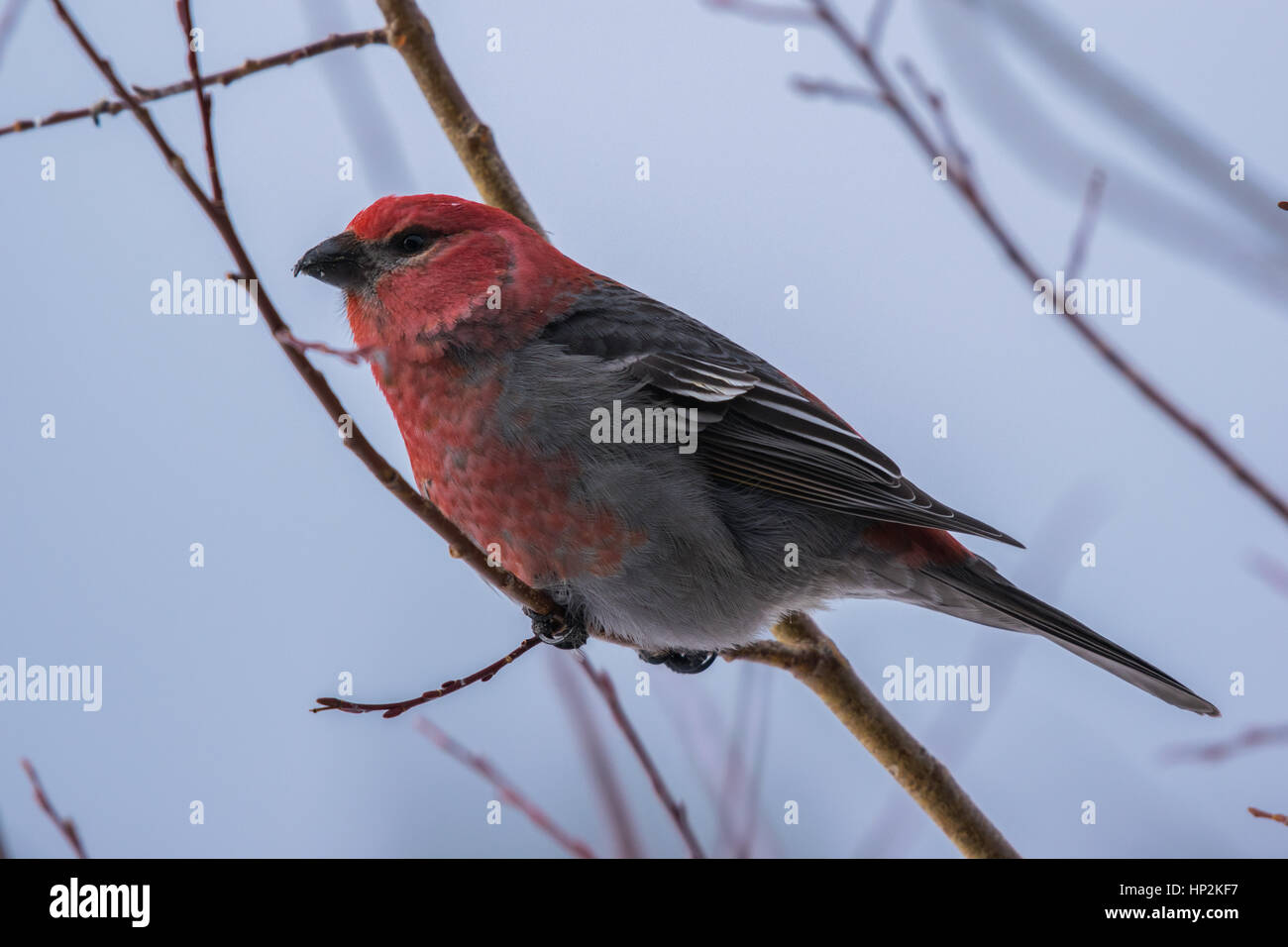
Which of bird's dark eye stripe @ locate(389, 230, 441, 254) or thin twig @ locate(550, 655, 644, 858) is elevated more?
bird's dark eye stripe @ locate(389, 230, 441, 254)

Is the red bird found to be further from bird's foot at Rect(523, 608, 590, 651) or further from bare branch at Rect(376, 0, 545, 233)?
bare branch at Rect(376, 0, 545, 233)

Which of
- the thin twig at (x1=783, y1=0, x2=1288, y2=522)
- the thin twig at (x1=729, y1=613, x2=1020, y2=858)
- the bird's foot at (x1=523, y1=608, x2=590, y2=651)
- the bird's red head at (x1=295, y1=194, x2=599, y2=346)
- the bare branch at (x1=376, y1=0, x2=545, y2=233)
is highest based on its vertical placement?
the bare branch at (x1=376, y1=0, x2=545, y2=233)

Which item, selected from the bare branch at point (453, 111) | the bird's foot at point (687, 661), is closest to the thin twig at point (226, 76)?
the bare branch at point (453, 111)

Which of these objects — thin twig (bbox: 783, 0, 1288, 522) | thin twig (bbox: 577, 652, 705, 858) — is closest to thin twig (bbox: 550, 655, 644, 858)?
thin twig (bbox: 577, 652, 705, 858)

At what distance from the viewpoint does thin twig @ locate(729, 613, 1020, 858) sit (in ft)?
10.0

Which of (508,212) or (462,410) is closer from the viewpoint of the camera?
(462,410)

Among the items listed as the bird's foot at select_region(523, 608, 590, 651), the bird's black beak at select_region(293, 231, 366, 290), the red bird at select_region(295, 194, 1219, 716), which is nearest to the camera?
the bird's foot at select_region(523, 608, 590, 651)

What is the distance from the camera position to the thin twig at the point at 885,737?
306 cm

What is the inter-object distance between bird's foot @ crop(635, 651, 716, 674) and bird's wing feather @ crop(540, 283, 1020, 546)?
614 millimetres

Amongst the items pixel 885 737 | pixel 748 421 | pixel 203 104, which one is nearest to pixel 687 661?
pixel 885 737
